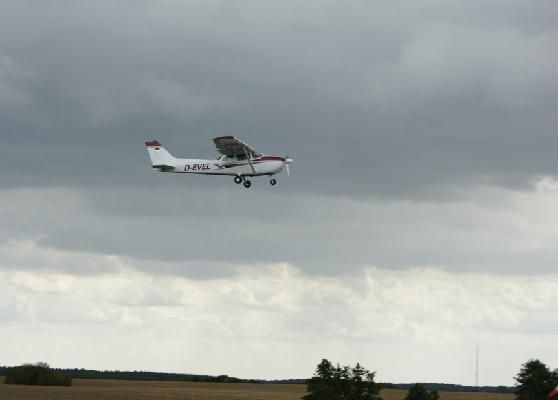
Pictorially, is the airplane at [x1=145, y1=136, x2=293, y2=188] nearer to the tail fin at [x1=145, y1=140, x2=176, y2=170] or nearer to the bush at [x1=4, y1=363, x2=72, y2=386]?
the tail fin at [x1=145, y1=140, x2=176, y2=170]

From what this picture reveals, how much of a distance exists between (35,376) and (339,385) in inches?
2796

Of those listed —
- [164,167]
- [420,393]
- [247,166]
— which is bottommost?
[420,393]

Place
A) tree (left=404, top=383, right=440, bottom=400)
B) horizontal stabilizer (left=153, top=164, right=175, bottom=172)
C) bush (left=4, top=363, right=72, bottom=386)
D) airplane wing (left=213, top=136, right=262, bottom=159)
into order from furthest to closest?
bush (left=4, top=363, right=72, bottom=386) < horizontal stabilizer (left=153, top=164, right=175, bottom=172) < airplane wing (left=213, top=136, right=262, bottom=159) < tree (left=404, top=383, right=440, bottom=400)

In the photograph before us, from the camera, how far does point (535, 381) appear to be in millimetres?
91750

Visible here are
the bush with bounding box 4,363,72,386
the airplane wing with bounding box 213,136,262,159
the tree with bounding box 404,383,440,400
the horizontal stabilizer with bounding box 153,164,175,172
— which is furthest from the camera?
the bush with bounding box 4,363,72,386

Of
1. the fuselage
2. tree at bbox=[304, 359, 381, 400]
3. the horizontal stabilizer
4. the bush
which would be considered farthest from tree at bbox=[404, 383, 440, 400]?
the bush

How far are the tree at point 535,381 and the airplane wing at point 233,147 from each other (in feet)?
103

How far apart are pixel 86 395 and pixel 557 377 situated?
1795 inches

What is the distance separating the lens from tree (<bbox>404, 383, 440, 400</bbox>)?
3415 inches

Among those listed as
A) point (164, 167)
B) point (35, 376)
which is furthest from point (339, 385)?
point (35, 376)

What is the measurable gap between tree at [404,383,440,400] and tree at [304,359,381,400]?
388 cm

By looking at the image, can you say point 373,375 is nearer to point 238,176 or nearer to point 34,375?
point 238,176

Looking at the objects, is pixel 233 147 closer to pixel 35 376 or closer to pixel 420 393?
pixel 420 393

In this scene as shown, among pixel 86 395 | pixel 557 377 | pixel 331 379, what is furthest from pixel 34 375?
pixel 557 377
